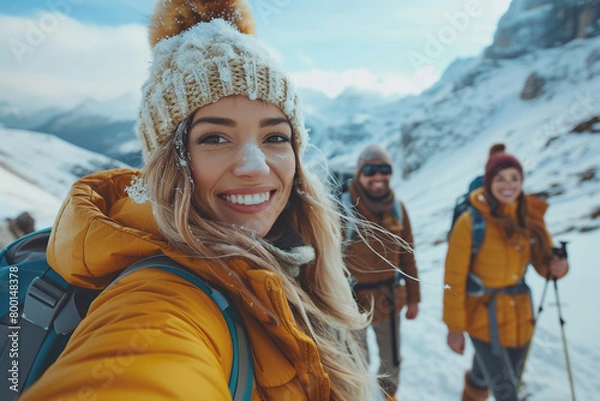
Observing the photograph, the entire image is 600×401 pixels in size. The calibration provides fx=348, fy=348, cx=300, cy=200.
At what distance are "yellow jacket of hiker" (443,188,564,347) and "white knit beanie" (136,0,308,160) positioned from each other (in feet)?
6.36

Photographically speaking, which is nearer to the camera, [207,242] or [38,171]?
[207,242]

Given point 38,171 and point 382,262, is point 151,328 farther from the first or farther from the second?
point 38,171

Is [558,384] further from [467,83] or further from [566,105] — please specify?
[467,83]

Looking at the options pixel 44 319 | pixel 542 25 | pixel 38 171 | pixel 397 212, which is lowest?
pixel 44 319

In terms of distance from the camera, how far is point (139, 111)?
162 cm

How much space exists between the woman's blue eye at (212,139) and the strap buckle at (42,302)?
70cm

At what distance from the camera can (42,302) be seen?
1.12 m

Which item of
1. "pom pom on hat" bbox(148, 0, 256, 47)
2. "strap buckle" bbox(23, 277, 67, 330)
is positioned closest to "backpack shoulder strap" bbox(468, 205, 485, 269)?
"pom pom on hat" bbox(148, 0, 256, 47)

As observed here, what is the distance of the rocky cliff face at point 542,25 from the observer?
42031 mm

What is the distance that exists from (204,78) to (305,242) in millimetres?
873

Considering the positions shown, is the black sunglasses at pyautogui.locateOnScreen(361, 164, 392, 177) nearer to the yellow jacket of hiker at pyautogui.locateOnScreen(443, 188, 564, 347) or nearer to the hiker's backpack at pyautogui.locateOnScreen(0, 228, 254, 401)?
the yellow jacket of hiker at pyautogui.locateOnScreen(443, 188, 564, 347)

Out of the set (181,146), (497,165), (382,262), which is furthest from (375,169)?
(181,146)

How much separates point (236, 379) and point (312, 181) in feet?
3.46

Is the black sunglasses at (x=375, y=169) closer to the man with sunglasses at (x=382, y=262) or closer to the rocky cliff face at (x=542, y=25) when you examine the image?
the man with sunglasses at (x=382, y=262)
